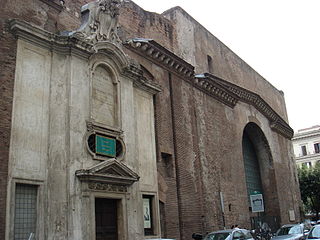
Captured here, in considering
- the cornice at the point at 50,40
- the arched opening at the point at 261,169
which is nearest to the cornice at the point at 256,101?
the arched opening at the point at 261,169

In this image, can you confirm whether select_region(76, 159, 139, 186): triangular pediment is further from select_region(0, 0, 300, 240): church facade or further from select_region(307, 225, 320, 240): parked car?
select_region(307, 225, 320, 240): parked car

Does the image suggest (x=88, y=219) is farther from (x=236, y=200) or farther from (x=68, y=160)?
(x=236, y=200)

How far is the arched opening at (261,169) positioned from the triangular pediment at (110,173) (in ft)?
45.8

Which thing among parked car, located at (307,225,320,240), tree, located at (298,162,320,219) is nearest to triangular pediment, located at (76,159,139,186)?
parked car, located at (307,225,320,240)

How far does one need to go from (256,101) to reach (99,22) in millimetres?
15333

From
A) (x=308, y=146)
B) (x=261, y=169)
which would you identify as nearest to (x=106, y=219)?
(x=261, y=169)

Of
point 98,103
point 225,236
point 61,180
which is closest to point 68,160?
point 61,180

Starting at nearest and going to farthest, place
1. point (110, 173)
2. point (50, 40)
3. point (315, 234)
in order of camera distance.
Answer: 1. point (50, 40)
2. point (315, 234)
3. point (110, 173)

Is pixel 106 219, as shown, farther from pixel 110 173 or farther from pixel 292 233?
pixel 292 233

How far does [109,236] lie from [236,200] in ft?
32.2

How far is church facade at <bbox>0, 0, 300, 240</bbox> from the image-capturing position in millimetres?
10234

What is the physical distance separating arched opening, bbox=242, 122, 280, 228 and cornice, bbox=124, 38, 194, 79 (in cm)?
900

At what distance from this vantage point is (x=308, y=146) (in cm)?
5866

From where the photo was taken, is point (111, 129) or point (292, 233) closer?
point (111, 129)
